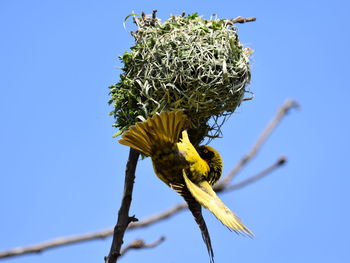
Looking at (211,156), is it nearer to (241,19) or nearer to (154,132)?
(154,132)

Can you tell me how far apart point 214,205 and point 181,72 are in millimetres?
806

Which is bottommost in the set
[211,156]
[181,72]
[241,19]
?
[211,156]

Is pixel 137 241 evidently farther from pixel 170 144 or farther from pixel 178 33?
pixel 178 33

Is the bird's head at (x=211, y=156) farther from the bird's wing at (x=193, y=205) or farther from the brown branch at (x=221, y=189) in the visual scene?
the brown branch at (x=221, y=189)

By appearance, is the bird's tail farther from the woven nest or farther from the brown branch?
the brown branch

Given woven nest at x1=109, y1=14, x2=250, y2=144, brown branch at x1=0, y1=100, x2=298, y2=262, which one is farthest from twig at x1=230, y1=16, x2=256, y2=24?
brown branch at x1=0, y1=100, x2=298, y2=262

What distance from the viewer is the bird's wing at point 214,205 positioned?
111 inches

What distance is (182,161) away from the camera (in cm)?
325

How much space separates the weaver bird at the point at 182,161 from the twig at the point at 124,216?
18 centimetres

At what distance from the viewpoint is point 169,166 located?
10.7 feet
